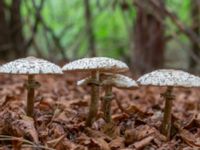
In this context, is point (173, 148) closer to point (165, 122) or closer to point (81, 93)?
point (165, 122)

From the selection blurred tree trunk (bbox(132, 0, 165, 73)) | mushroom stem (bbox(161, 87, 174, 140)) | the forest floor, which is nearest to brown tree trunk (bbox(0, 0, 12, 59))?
blurred tree trunk (bbox(132, 0, 165, 73))

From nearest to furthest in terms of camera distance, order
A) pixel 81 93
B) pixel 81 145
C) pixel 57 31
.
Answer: pixel 81 145 < pixel 81 93 < pixel 57 31

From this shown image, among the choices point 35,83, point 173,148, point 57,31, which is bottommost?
point 173,148

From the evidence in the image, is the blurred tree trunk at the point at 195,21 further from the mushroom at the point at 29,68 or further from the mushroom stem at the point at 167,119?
the mushroom at the point at 29,68

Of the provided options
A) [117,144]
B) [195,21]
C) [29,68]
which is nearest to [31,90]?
[29,68]

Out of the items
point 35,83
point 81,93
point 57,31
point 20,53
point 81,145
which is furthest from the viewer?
point 57,31

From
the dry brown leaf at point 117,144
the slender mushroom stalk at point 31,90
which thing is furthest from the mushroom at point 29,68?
the dry brown leaf at point 117,144

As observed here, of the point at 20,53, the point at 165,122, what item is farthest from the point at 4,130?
the point at 20,53

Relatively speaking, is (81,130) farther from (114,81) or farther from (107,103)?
(114,81)
